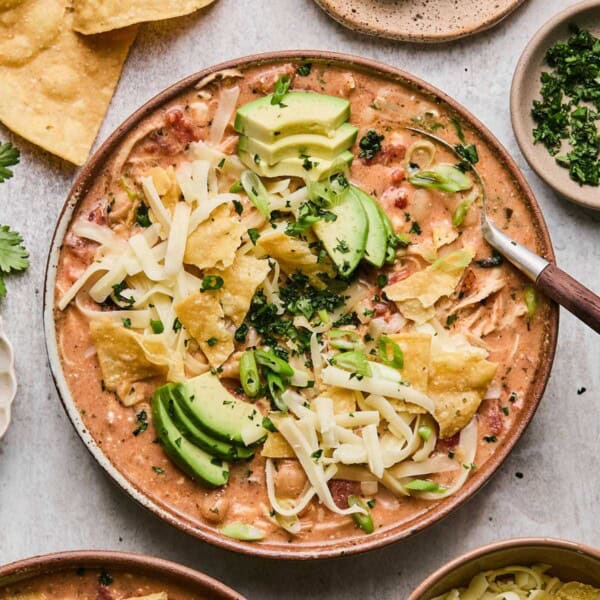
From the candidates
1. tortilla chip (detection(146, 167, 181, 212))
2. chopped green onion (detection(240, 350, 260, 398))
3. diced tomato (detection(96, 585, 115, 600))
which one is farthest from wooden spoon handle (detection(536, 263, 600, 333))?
diced tomato (detection(96, 585, 115, 600))

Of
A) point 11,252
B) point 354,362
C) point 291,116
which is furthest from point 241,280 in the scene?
point 11,252

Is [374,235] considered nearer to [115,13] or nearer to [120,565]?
[115,13]

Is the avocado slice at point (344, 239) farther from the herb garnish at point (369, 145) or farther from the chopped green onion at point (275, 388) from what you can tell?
the chopped green onion at point (275, 388)

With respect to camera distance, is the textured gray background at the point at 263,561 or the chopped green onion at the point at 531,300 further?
the textured gray background at the point at 263,561

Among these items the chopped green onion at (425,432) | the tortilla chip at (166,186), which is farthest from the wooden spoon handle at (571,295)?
the tortilla chip at (166,186)

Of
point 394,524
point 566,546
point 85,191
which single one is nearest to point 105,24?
point 85,191

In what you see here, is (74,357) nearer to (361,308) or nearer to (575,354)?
(361,308)

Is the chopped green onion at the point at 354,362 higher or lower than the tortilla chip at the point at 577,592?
higher
